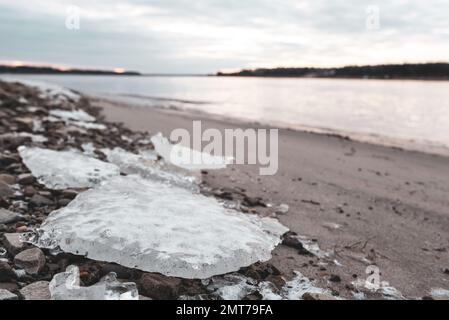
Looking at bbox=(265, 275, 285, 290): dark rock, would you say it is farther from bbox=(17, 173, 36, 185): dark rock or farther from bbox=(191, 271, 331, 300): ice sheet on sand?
bbox=(17, 173, 36, 185): dark rock

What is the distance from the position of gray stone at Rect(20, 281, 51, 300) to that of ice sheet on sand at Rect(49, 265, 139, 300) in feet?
0.11

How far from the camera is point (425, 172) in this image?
905 cm

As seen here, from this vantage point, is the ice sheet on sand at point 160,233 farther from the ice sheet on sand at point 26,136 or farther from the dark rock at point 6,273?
the ice sheet on sand at point 26,136

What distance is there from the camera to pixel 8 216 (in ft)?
12.7

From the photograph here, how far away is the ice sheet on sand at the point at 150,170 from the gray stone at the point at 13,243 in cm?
257

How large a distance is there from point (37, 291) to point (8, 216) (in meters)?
1.39

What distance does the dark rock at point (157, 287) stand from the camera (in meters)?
2.88

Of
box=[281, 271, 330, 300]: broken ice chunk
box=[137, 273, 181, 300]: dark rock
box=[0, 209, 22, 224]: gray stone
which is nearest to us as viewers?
box=[137, 273, 181, 300]: dark rock

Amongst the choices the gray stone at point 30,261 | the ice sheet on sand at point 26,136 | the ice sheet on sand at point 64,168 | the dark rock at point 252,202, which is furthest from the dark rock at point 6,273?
the ice sheet on sand at point 26,136

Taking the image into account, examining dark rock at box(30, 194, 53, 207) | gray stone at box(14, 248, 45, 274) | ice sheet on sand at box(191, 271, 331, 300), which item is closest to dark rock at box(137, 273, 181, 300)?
ice sheet on sand at box(191, 271, 331, 300)

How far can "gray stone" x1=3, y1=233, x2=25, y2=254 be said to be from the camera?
10.7 ft

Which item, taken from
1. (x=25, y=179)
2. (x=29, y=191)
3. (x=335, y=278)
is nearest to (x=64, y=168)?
(x=25, y=179)

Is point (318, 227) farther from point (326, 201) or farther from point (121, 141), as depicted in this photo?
point (121, 141)

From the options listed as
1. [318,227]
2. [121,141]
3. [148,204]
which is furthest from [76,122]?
[318,227]
